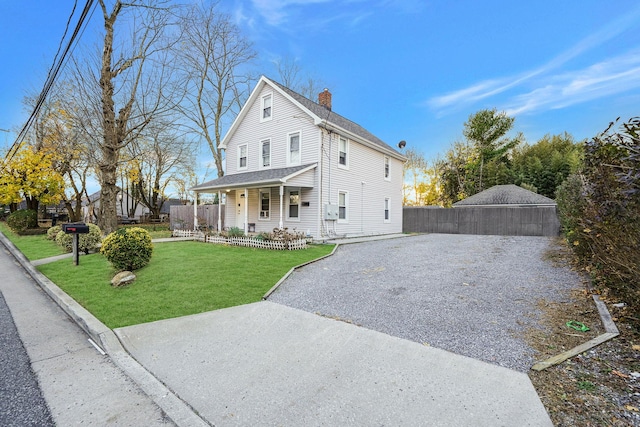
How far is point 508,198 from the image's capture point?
22672mm

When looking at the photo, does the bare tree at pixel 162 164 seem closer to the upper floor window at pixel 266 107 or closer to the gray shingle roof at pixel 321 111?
the upper floor window at pixel 266 107

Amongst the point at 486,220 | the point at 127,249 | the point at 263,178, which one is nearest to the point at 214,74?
the point at 263,178

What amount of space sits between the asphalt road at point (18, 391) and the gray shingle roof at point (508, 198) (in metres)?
25.5

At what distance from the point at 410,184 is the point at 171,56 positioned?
2677cm

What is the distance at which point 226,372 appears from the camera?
10.0 feet

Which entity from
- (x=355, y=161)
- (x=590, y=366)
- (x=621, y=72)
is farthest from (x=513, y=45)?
(x=590, y=366)

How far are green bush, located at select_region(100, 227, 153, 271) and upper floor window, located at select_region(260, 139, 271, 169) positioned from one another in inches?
351

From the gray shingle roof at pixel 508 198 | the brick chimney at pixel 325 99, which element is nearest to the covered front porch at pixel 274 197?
the brick chimney at pixel 325 99

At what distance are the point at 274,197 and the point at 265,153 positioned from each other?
2718mm

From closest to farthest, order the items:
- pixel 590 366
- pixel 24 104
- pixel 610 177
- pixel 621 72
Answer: pixel 590 366 → pixel 610 177 → pixel 621 72 → pixel 24 104

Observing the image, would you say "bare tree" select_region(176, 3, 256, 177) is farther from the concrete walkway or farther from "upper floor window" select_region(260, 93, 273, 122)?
the concrete walkway

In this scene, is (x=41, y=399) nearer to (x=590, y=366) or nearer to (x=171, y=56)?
(x=590, y=366)

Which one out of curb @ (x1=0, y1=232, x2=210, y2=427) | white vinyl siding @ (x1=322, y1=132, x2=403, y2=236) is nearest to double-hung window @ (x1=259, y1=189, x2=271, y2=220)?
white vinyl siding @ (x1=322, y1=132, x2=403, y2=236)

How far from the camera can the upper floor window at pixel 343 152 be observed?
14.7 meters
